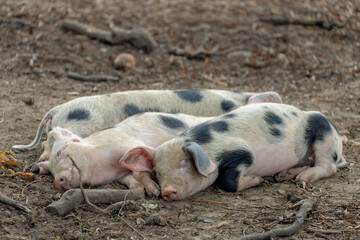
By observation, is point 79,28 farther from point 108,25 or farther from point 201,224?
point 201,224

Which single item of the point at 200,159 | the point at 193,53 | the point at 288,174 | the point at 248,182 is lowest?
the point at 193,53

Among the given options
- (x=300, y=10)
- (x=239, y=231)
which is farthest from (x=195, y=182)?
(x=300, y=10)

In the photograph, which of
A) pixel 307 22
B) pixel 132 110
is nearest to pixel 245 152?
pixel 132 110

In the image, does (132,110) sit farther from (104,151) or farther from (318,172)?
(318,172)

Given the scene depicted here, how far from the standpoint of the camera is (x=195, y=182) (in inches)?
201

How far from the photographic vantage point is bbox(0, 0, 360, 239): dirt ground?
446 centimetres

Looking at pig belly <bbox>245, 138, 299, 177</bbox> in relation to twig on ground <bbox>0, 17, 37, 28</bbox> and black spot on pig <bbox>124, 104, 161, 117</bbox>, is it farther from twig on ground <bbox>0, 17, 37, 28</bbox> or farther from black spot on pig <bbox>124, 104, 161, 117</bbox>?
twig on ground <bbox>0, 17, 37, 28</bbox>

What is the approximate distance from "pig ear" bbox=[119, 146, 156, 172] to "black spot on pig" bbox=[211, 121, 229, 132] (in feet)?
2.09

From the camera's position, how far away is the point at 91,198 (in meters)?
4.75

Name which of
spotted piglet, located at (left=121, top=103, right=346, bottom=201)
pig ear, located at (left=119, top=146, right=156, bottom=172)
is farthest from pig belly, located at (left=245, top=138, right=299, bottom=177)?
pig ear, located at (left=119, top=146, right=156, bottom=172)

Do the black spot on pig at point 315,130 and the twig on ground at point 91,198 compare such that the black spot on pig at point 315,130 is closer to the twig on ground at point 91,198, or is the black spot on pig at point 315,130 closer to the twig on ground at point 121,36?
the twig on ground at point 91,198

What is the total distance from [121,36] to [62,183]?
208 inches

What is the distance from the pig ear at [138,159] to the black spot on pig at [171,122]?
2.24 feet

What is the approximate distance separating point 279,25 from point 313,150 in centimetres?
568
